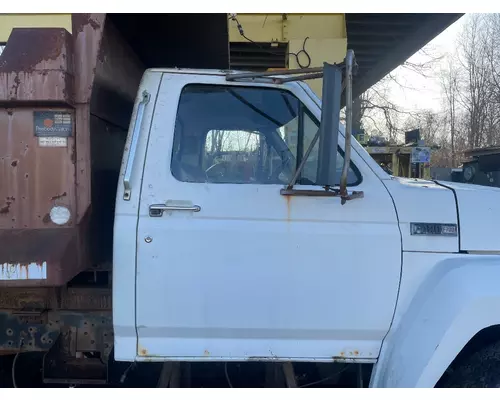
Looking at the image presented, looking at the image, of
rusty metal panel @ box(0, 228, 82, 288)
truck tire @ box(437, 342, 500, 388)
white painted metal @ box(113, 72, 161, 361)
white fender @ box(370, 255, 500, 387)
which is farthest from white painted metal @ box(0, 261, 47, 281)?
truck tire @ box(437, 342, 500, 388)

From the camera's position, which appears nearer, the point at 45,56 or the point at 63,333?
the point at 45,56

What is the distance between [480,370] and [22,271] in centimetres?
227

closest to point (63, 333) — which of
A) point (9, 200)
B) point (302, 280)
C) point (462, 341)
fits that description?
point (9, 200)

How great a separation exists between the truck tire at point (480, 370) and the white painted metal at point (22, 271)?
209 centimetres

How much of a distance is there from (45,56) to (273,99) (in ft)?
3.82

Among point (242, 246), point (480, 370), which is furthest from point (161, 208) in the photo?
point (480, 370)

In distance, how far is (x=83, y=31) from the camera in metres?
2.23

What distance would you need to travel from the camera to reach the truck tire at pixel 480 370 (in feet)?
7.09

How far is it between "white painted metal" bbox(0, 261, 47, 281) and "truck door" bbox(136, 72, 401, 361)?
451mm

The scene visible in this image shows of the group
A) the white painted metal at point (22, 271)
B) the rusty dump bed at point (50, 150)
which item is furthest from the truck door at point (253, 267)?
the white painted metal at point (22, 271)

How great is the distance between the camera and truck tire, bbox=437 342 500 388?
85.1 inches

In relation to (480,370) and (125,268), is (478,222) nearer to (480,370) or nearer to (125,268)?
(480,370)

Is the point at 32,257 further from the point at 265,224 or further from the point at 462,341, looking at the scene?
the point at 462,341

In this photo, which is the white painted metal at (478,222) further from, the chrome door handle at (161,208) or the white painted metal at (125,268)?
the white painted metal at (125,268)
